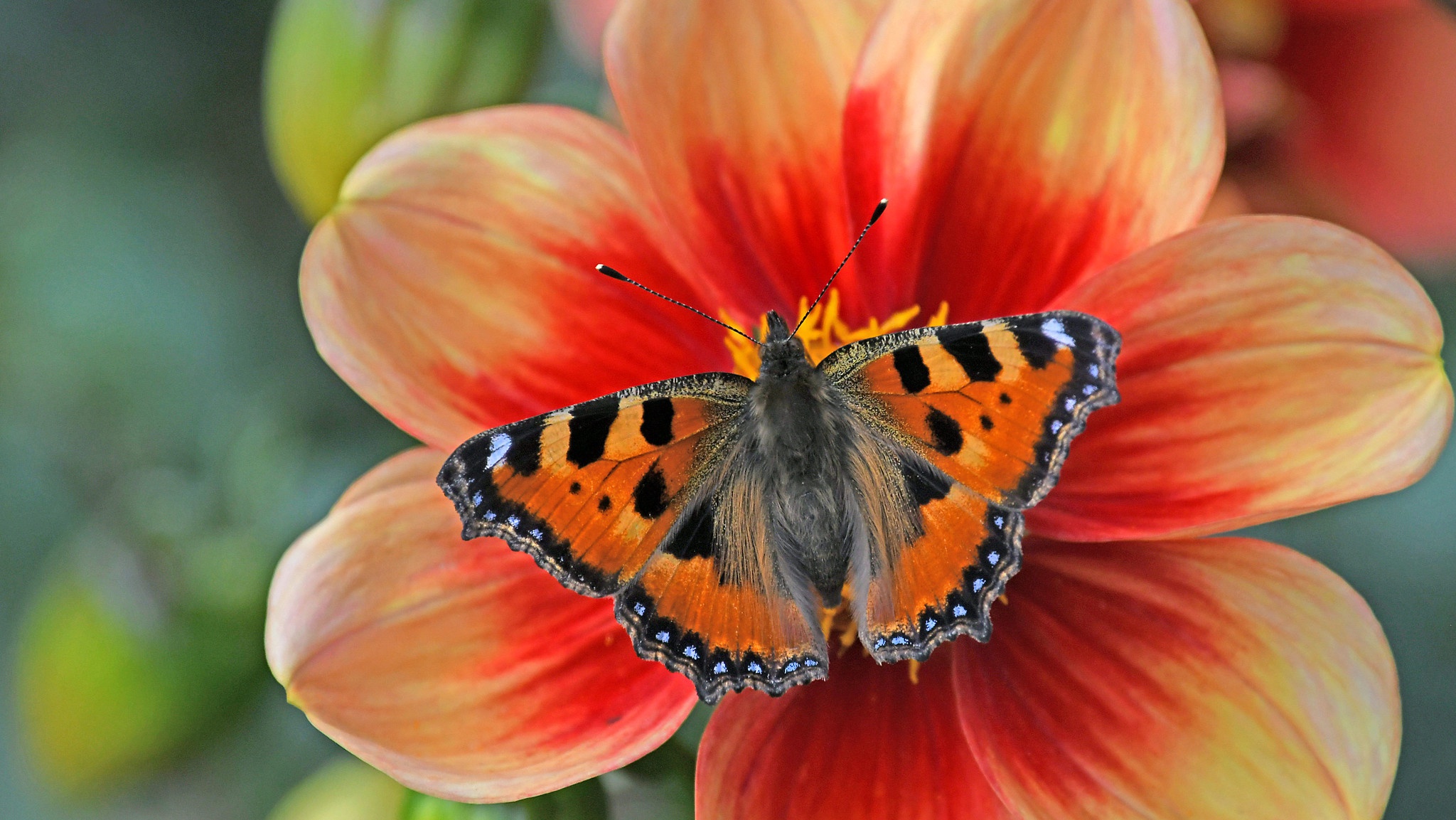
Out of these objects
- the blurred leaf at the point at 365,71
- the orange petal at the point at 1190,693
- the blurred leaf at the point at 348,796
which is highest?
the blurred leaf at the point at 365,71

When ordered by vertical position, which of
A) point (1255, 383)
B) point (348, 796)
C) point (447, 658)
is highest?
point (1255, 383)

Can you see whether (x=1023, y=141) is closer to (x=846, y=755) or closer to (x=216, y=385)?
(x=846, y=755)

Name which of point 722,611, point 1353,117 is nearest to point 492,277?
point 722,611

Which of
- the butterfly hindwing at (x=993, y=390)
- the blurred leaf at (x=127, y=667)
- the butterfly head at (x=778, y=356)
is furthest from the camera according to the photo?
the blurred leaf at (x=127, y=667)

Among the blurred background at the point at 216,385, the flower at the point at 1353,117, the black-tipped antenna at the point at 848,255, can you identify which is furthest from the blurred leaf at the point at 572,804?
the flower at the point at 1353,117

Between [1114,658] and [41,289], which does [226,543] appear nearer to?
[41,289]

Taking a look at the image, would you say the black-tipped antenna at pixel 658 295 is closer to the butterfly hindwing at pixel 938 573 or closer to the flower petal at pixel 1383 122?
the butterfly hindwing at pixel 938 573
